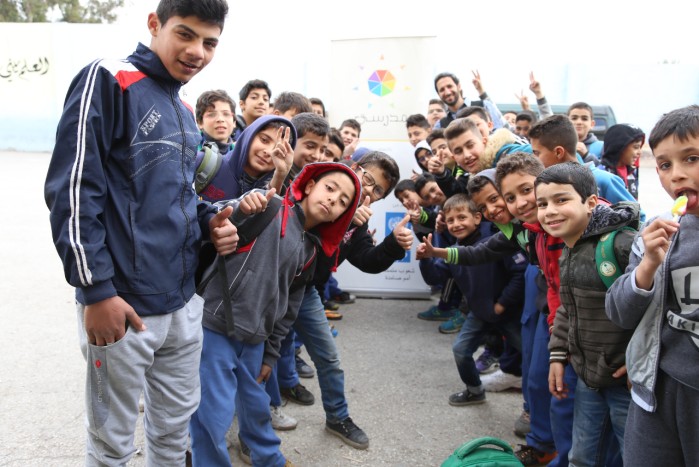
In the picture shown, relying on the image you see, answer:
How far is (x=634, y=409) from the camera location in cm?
174

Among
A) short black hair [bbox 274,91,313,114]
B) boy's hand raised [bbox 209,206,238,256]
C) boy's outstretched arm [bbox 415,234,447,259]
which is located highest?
short black hair [bbox 274,91,313,114]

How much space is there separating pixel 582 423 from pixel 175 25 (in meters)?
2.02

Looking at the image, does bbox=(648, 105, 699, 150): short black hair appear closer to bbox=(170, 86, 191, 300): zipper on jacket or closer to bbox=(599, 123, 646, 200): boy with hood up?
bbox=(170, 86, 191, 300): zipper on jacket

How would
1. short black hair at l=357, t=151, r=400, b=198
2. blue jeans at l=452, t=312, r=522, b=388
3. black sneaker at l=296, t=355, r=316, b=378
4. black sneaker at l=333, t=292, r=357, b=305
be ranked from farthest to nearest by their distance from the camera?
black sneaker at l=333, t=292, r=357, b=305 → black sneaker at l=296, t=355, r=316, b=378 → short black hair at l=357, t=151, r=400, b=198 → blue jeans at l=452, t=312, r=522, b=388

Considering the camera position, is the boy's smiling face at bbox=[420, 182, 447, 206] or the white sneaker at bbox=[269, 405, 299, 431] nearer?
the white sneaker at bbox=[269, 405, 299, 431]

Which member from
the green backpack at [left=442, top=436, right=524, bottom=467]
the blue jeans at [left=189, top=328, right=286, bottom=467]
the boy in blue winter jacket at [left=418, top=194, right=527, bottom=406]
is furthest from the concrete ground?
the blue jeans at [left=189, top=328, right=286, bottom=467]

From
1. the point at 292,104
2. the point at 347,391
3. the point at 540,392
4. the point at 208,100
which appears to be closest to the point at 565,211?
the point at 540,392

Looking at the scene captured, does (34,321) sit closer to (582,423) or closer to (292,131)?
(292,131)

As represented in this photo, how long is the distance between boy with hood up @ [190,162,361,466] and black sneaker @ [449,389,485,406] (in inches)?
50.6

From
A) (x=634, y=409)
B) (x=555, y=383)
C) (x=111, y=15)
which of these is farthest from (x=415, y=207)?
(x=111, y=15)

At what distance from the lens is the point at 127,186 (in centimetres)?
161

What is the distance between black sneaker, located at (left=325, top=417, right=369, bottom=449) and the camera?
283cm

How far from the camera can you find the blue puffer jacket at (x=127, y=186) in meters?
1.47

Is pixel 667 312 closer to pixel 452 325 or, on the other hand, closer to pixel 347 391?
pixel 347 391
